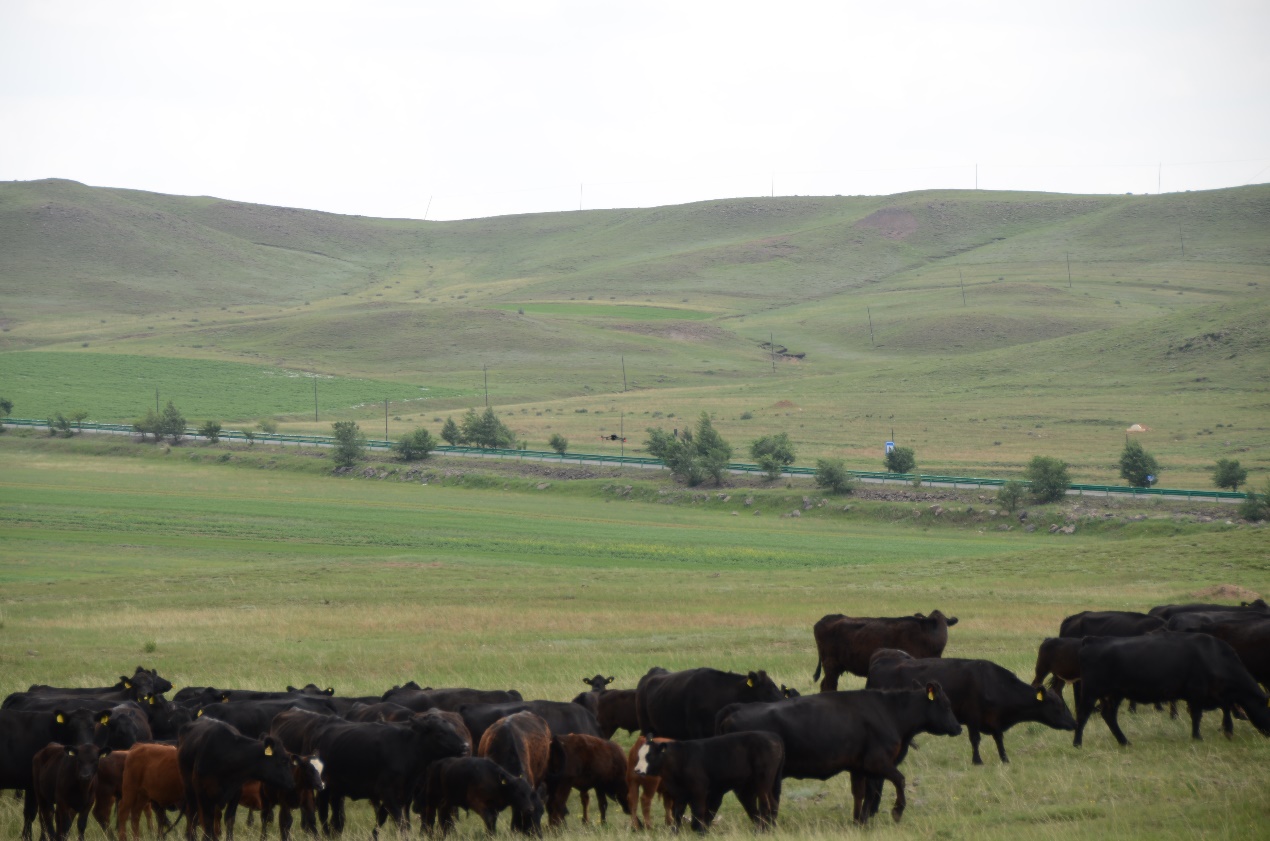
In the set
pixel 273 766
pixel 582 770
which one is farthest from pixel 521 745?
pixel 273 766

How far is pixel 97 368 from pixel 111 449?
57.8 meters

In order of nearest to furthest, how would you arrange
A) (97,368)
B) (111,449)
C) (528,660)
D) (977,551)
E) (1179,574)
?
(528,660) → (1179,574) → (977,551) → (111,449) → (97,368)

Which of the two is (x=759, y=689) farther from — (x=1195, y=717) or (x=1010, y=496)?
(x=1010, y=496)

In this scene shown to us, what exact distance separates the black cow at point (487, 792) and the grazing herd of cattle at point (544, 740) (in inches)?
1.0

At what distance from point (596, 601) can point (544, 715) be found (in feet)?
62.2

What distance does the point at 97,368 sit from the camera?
144 m

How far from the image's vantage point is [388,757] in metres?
14.2

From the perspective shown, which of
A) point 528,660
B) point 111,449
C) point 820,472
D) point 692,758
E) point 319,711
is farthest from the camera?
point 111,449

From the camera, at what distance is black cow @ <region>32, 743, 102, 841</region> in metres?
14.1

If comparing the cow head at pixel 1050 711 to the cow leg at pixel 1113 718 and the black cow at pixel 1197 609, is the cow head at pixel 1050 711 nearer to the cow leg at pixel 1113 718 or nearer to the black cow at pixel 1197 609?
the cow leg at pixel 1113 718

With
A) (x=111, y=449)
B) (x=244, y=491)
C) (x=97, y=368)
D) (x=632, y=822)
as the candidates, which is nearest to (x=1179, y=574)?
(x=632, y=822)

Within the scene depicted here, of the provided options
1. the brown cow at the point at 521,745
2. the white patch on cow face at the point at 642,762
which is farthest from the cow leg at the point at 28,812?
the white patch on cow face at the point at 642,762

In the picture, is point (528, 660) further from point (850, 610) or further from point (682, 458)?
point (682, 458)

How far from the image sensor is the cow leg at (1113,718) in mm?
16312
